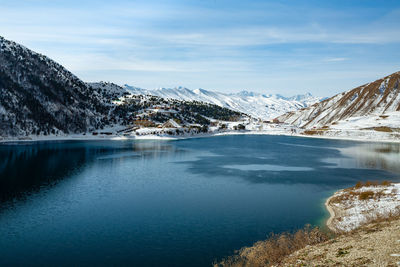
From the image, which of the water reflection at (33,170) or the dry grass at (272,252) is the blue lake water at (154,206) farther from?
the dry grass at (272,252)

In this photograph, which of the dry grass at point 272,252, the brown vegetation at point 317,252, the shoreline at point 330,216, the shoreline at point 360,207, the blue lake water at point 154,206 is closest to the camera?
the brown vegetation at point 317,252

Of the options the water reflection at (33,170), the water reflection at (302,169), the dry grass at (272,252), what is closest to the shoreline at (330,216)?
the dry grass at (272,252)

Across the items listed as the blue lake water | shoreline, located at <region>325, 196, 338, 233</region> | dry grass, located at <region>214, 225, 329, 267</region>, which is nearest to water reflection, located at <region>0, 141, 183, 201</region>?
the blue lake water

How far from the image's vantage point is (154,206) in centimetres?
5394

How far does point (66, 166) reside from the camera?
94.3 m

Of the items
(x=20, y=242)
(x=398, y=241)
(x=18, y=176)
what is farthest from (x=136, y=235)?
(x=18, y=176)

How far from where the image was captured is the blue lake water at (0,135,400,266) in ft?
118

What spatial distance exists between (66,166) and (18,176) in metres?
17.8

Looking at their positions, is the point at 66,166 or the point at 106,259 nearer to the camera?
the point at 106,259

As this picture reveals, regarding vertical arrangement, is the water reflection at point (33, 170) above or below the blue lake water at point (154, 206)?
above

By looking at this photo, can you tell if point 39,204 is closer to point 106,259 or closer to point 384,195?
point 106,259

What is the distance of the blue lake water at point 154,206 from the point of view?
35875 millimetres

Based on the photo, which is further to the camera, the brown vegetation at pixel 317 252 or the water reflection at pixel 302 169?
the water reflection at pixel 302 169

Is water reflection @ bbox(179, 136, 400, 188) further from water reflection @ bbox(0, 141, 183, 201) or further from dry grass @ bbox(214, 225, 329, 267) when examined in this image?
dry grass @ bbox(214, 225, 329, 267)
